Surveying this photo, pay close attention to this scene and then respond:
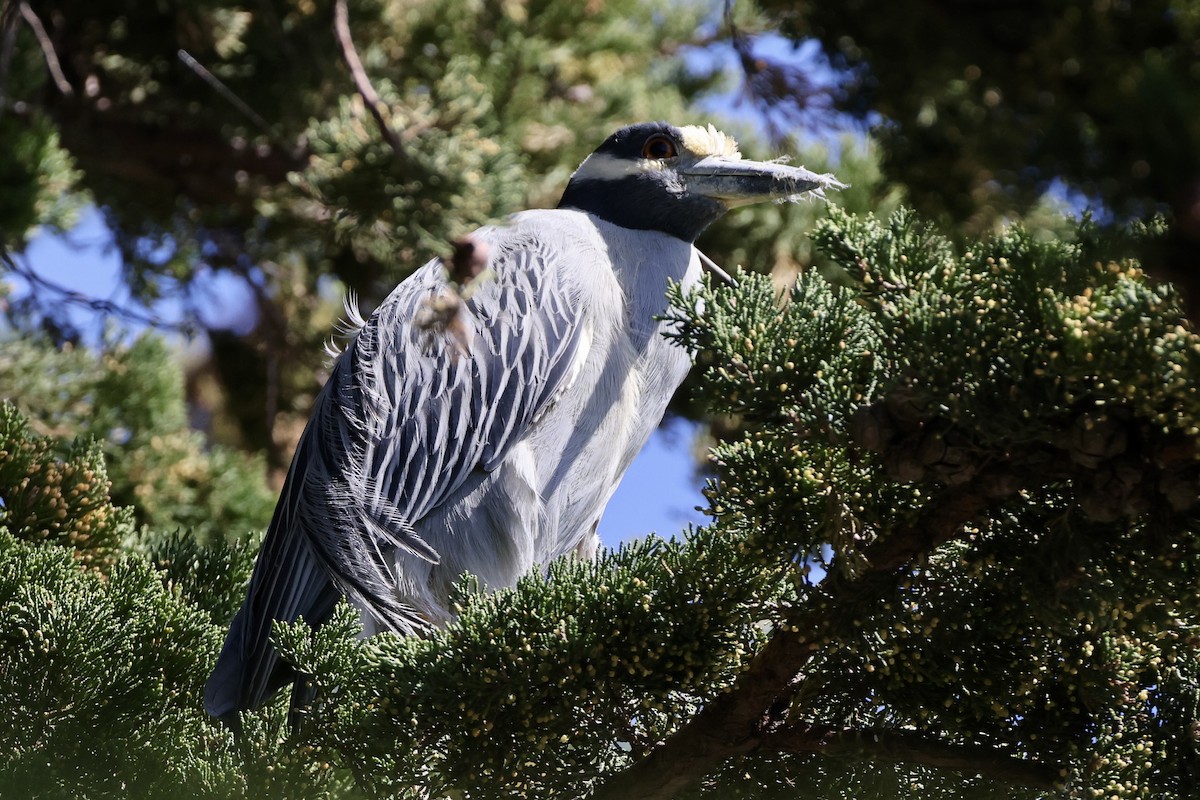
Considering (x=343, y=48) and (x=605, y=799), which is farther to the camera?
(x=343, y=48)

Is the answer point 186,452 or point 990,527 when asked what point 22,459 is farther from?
point 990,527

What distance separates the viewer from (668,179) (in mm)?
2590

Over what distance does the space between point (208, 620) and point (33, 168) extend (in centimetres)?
114

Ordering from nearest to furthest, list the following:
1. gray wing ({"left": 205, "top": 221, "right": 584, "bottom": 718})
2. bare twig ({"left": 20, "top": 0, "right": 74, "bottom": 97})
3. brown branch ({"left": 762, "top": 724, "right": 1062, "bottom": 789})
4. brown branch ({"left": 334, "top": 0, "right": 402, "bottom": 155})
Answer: brown branch ({"left": 762, "top": 724, "right": 1062, "bottom": 789}) → brown branch ({"left": 334, "top": 0, "right": 402, "bottom": 155}) → gray wing ({"left": 205, "top": 221, "right": 584, "bottom": 718}) → bare twig ({"left": 20, "top": 0, "right": 74, "bottom": 97})

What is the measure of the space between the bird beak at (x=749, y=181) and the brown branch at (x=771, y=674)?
3.29 ft

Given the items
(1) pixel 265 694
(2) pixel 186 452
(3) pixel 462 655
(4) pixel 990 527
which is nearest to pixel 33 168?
(2) pixel 186 452

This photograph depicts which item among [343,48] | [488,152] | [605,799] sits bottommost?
[605,799]

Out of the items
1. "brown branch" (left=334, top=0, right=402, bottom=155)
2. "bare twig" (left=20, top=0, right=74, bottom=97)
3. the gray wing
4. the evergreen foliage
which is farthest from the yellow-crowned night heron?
"bare twig" (left=20, top=0, right=74, bottom=97)

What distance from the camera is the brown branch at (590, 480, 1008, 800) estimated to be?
138 centimetres

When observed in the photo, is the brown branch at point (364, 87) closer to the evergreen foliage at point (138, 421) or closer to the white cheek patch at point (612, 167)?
the white cheek patch at point (612, 167)

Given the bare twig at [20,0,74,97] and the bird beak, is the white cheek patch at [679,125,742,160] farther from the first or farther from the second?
the bare twig at [20,0,74,97]

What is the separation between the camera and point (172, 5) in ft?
10.3

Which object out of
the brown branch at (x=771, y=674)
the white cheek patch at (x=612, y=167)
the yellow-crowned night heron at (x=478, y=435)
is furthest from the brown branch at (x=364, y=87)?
the brown branch at (x=771, y=674)

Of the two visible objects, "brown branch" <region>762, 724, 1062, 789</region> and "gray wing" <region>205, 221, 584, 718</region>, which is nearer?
"brown branch" <region>762, 724, 1062, 789</region>
